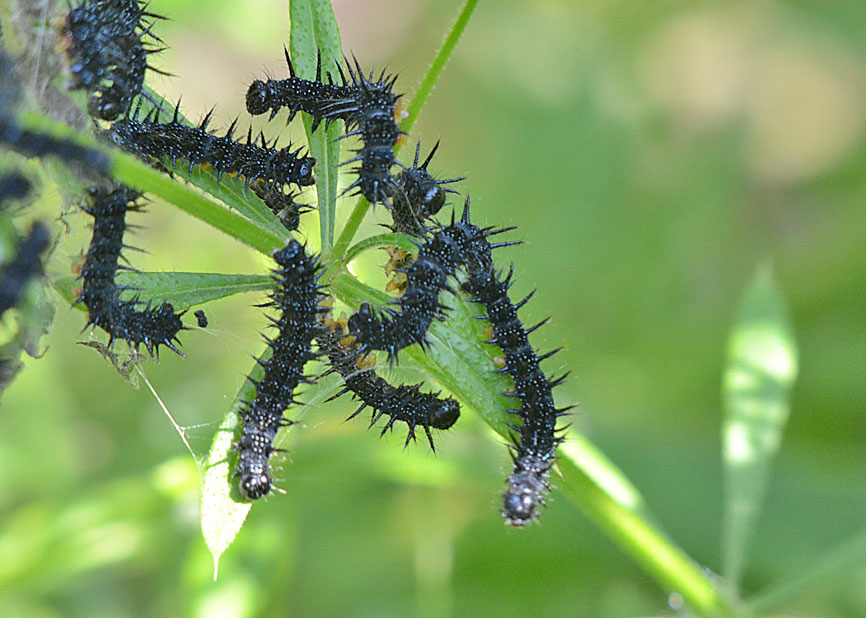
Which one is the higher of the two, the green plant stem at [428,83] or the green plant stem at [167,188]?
the green plant stem at [428,83]

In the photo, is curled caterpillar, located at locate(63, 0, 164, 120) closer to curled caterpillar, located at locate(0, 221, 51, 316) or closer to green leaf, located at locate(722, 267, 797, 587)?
curled caterpillar, located at locate(0, 221, 51, 316)

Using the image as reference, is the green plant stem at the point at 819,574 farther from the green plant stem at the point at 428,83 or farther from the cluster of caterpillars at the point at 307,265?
the green plant stem at the point at 428,83

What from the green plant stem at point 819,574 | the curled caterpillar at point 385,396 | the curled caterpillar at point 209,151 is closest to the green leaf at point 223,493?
the curled caterpillar at point 385,396

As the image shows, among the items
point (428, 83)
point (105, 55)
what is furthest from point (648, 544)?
point (105, 55)

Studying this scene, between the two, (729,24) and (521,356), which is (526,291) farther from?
(729,24)

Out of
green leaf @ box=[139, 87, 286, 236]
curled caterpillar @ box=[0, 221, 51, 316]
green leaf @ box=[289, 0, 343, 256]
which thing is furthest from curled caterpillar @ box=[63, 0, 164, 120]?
curled caterpillar @ box=[0, 221, 51, 316]

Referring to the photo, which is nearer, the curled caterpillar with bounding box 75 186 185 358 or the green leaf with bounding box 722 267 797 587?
the curled caterpillar with bounding box 75 186 185 358

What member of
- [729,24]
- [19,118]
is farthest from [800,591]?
[729,24]
